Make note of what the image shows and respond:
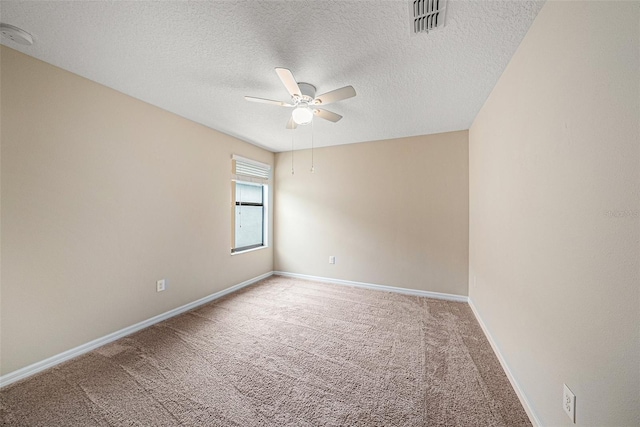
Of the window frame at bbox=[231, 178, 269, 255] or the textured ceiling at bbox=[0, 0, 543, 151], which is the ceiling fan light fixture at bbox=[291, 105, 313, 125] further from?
the window frame at bbox=[231, 178, 269, 255]

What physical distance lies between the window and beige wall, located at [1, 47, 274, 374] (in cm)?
63

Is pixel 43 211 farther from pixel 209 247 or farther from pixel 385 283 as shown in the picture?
pixel 385 283

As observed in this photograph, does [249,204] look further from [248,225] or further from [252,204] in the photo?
[248,225]

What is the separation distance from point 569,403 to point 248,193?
3.99m

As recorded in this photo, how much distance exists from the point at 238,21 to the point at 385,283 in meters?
3.52

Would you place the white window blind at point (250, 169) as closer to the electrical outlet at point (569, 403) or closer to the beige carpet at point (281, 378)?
the beige carpet at point (281, 378)

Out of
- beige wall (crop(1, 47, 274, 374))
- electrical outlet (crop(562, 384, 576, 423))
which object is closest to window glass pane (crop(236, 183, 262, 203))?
beige wall (crop(1, 47, 274, 374))

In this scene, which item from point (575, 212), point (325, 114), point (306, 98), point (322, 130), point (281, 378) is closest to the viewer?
point (575, 212)

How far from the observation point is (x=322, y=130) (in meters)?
3.22

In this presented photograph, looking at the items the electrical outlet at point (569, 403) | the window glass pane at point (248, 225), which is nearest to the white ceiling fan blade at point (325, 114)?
the window glass pane at point (248, 225)

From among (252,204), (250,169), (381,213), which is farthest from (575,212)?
(252,204)

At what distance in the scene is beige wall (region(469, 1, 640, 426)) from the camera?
780 millimetres

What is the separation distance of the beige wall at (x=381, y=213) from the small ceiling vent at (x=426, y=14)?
7.02 ft

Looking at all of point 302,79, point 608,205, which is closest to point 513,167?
point 608,205
